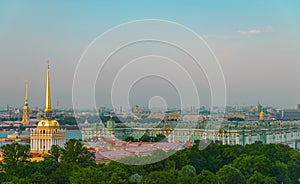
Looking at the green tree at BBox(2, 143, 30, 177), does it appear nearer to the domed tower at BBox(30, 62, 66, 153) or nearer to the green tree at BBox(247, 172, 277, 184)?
the domed tower at BBox(30, 62, 66, 153)

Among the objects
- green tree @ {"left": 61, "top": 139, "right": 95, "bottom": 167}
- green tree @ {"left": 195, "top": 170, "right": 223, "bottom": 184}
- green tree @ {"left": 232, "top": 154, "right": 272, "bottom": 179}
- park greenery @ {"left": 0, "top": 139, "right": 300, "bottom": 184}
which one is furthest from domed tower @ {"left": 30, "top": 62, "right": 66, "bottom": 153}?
green tree @ {"left": 195, "top": 170, "right": 223, "bottom": 184}

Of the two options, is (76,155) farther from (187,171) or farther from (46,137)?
(46,137)

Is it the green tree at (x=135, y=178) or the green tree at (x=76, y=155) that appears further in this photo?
the green tree at (x=76, y=155)

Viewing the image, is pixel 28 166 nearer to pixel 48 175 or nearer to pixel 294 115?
pixel 48 175

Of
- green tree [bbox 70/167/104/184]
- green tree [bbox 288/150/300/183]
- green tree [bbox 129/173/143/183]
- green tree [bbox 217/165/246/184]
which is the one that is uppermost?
green tree [bbox 70/167/104/184]

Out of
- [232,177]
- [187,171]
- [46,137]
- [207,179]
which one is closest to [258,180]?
[232,177]

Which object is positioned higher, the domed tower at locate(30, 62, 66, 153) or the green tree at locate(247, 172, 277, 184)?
the domed tower at locate(30, 62, 66, 153)

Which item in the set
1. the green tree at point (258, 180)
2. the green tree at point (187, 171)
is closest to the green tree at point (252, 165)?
the green tree at point (258, 180)

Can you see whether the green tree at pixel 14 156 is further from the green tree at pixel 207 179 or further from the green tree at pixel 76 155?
the green tree at pixel 207 179

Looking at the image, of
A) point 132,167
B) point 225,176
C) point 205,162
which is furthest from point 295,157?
point 132,167
